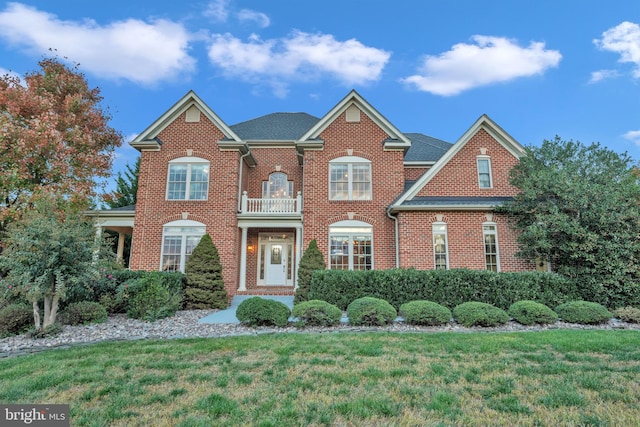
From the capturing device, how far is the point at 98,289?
32.4 feet

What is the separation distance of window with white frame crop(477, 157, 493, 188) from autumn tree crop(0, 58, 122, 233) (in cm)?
1715

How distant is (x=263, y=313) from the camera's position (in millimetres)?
7977

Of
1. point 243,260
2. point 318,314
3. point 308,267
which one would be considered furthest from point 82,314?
point 243,260

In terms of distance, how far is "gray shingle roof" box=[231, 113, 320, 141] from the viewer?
17.6 metres

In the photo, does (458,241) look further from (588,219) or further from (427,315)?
(427,315)

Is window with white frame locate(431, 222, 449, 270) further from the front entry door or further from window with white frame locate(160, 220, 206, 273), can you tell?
window with white frame locate(160, 220, 206, 273)

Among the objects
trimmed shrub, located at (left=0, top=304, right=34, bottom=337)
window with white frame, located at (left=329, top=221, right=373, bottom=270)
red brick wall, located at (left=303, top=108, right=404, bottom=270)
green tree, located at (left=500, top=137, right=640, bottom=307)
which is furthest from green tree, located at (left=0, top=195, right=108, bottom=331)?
green tree, located at (left=500, top=137, right=640, bottom=307)

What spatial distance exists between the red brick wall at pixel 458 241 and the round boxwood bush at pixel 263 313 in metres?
6.14

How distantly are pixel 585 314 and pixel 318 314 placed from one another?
22.6 feet

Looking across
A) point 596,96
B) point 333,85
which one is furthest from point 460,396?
point 333,85

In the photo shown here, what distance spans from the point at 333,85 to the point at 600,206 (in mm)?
22581

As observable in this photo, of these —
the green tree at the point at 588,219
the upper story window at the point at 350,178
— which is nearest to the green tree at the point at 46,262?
the upper story window at the point at 350,178

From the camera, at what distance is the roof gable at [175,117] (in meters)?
14.9

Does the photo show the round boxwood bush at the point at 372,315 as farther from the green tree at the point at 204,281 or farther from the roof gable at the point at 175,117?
the roof gable at the point at 175,117
